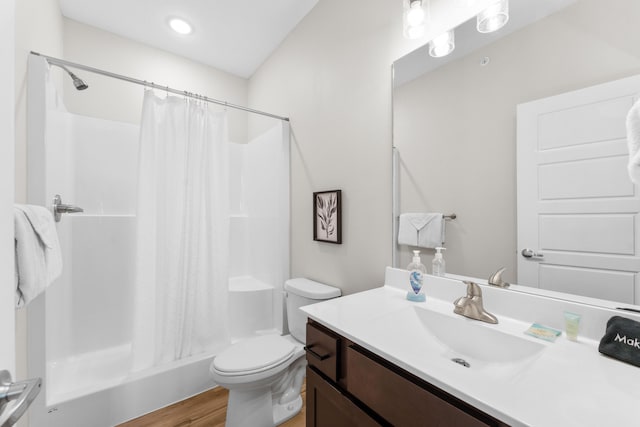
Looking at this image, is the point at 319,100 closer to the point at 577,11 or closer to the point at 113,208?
the point at 577,11

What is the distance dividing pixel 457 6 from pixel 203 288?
6.59 ft

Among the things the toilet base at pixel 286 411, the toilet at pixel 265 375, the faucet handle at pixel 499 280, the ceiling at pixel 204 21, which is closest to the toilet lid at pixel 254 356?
the toilet at pixel 265 375

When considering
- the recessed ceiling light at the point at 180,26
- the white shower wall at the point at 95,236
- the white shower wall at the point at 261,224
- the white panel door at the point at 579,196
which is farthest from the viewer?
the white shower wall at the point at 261,224

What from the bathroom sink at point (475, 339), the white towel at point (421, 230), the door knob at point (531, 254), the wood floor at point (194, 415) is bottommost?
the wood floor at point (194, 415)

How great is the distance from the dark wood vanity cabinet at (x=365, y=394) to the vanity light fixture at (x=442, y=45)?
1225mm

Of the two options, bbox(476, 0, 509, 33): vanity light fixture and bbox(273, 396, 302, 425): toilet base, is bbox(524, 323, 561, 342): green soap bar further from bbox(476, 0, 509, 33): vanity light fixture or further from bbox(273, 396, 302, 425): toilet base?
bbox(273, 396, 302, 425): toilet base

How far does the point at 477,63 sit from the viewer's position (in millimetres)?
1084

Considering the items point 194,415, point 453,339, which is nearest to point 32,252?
point 194,415

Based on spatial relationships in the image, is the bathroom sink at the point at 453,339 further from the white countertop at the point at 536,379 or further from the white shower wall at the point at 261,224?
the white shower wall at the point at 261,224

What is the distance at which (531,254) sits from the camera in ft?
3.07

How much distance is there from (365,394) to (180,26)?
8.72ft

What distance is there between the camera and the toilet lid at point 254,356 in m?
1.30

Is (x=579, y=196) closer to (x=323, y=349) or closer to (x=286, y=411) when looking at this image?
(x=323, y=349)

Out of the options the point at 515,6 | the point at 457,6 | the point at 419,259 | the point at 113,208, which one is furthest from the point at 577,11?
the point at 113,208
